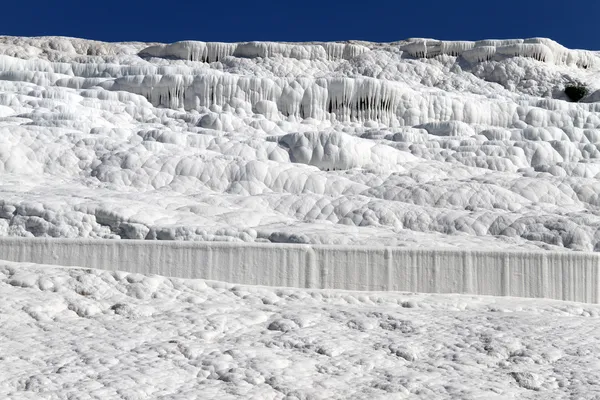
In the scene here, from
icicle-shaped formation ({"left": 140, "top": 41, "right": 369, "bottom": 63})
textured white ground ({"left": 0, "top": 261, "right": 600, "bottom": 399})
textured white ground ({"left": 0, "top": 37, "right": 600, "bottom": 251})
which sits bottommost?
textured white ground ({"left": 0, "top": 261, "right": 600, "bottom": 399})

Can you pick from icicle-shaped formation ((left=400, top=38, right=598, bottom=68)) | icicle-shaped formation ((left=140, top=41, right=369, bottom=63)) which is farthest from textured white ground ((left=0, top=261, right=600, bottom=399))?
icicle-shaped formation ((left=140, top=41, right=369, bottom=63))

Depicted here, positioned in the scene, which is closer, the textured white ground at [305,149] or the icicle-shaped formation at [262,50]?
the textured white ground at [305,149]

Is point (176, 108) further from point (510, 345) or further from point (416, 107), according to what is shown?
point (510, 345)

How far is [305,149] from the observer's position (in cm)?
1246

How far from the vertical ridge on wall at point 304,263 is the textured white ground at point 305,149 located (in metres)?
0.99

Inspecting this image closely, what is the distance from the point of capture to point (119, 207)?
27.7ft

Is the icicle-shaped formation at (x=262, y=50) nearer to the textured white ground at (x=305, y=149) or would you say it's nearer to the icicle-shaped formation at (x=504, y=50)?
the textured white ground at (x=305, y=149)

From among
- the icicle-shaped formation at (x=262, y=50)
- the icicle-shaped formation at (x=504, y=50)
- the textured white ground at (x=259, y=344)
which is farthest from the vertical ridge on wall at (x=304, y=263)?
the icicle-shaped formation at (x=262, y=50)

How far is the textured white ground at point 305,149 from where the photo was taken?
859 centimetres

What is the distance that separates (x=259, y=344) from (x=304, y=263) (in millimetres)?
2077

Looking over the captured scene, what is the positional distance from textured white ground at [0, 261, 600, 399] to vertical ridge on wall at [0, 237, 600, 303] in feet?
2.44

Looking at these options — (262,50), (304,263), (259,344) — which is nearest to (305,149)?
(304,263)

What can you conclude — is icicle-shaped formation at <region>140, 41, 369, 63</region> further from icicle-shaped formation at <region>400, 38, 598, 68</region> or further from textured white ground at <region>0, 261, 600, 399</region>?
textured white ground at <region>0, 261, 600, 399</region>

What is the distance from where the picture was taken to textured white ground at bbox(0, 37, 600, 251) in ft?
28.2
